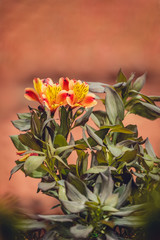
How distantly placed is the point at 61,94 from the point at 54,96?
0.01 metres

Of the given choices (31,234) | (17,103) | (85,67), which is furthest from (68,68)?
(31,234)

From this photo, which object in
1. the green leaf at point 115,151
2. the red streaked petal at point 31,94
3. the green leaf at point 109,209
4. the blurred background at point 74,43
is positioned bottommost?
the green leaf at point 109,209

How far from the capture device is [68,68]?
2.90 ft

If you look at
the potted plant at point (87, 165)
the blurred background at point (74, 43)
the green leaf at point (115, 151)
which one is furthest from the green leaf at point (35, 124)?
the blurred background at point (74, 43)

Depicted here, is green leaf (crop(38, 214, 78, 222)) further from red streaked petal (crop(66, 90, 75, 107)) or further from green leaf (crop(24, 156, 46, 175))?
red streaked petal (crop(66, 90, 75, 107))

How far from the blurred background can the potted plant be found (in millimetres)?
306

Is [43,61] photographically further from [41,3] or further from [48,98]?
[48,98]

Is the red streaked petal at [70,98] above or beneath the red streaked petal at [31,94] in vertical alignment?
beneath

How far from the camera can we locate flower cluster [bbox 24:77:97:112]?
480mm

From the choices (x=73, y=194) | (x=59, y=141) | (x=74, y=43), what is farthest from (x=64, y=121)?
(x=74, y=43)

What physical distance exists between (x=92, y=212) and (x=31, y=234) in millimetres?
112

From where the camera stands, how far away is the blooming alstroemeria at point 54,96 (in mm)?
478

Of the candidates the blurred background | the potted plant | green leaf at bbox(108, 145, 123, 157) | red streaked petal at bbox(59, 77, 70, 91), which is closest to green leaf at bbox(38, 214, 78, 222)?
the potted plant

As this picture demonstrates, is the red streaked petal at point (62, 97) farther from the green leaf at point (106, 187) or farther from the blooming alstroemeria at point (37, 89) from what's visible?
the green leaf at point (106, 187)
